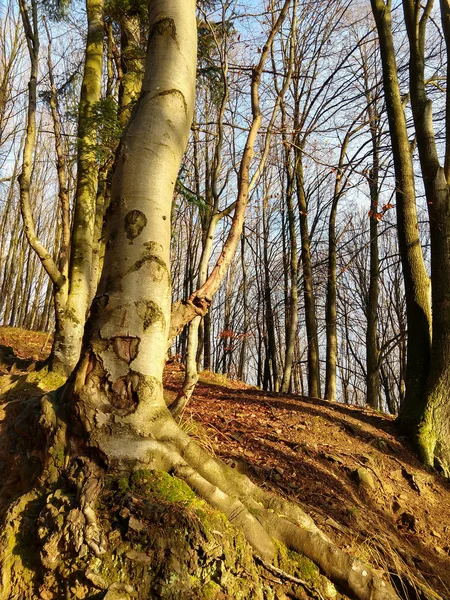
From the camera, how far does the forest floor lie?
8.51 ft

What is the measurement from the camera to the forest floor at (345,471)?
259 cm

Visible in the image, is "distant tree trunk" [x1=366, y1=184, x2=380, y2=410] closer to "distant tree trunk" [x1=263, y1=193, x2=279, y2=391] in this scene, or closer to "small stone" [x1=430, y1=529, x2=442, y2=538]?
"distant tree trunk" [x1=263, y1=193, x2=279, y2=391]

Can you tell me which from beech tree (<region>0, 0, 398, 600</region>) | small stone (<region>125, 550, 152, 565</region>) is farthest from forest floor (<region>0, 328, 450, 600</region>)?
small stone (<region>125, 550, 152, 565</region>)

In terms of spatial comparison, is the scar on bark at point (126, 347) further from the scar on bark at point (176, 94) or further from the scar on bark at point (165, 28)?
the scar on bark at point (165, 28)

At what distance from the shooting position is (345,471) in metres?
3.73

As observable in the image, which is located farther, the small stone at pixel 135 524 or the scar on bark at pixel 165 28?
the scar on bark at pixel 165 28

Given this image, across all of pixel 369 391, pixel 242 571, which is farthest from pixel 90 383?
pixel 369 391

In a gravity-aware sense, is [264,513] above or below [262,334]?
below

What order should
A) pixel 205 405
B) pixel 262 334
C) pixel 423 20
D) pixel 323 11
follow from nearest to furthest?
pixel 205 405, pixel 423 20, pixel 323 11, pixel 262 334

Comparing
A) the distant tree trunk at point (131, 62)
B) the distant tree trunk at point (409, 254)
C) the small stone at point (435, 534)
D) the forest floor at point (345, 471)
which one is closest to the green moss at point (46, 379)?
the forest floor at point (345, 471)

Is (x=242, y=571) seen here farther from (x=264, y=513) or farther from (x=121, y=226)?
(x=121, y=226)

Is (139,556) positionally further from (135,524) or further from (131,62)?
(131,62)

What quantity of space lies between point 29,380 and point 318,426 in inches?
129

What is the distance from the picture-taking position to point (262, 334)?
1888cm
